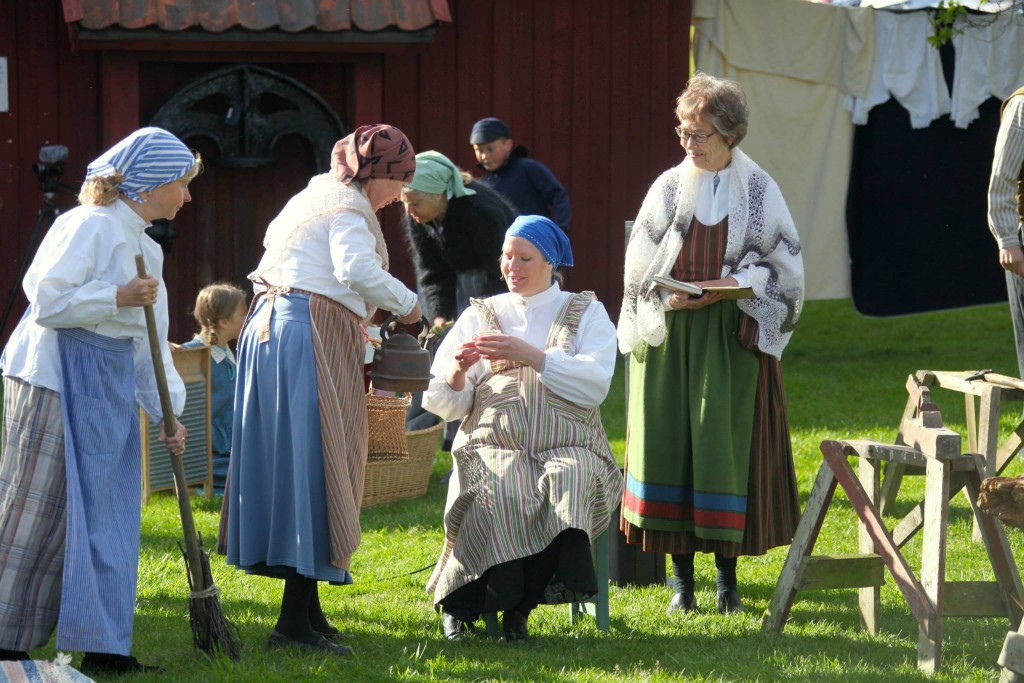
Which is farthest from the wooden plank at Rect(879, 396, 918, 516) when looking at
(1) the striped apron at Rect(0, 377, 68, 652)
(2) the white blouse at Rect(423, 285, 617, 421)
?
(1) the striped apron at Rect(0, 377, 68, 652)

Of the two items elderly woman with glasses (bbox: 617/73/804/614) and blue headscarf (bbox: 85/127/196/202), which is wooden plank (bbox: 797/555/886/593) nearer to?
elderly woman with glasses (bbox: 617/73/804/614)

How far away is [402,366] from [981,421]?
2725 millimetres

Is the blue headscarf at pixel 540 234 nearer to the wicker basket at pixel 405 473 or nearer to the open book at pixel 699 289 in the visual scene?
the open book at pixel 699 289

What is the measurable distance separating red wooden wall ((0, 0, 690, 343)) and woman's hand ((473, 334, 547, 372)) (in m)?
4.97

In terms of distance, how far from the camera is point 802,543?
4340 millimetres

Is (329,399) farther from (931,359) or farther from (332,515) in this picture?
(931,359)

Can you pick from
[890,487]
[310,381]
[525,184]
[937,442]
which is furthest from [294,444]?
[525,184]

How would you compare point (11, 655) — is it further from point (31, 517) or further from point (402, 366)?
point (402, 366)

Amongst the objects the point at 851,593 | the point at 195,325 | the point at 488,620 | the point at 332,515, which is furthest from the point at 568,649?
the point at 195,325

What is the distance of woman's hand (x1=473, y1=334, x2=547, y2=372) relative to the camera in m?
4.19

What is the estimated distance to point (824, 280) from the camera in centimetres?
1127

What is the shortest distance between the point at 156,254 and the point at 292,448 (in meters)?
0.70

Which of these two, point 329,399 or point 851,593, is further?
point 851,593

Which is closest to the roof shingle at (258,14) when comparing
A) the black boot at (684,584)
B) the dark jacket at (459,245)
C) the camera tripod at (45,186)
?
the camera tripod at (45,186)
